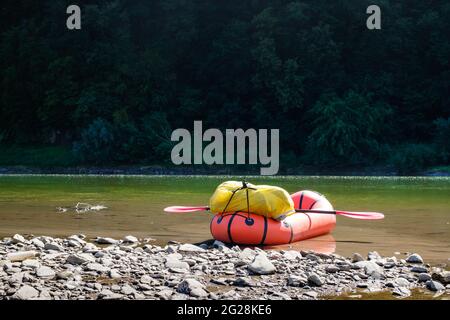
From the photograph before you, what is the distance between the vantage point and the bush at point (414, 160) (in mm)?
26828

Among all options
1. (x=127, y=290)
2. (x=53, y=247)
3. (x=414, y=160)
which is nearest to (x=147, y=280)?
(x=127, y=290)

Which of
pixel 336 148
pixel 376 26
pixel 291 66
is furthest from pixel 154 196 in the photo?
pixel 376 26

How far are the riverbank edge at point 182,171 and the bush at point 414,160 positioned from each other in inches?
11.9

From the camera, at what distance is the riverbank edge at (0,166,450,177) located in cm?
2694

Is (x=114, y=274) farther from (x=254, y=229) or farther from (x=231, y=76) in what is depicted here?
(x=231, y=76)

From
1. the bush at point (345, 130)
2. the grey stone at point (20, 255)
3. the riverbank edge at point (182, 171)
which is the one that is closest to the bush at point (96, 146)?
the riverbank edge at point (182, 171)

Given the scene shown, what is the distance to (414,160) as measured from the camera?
88.4 ft

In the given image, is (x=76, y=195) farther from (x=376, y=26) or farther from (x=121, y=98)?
(x=376, y=26)

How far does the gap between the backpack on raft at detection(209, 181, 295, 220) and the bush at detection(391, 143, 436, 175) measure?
1942 cm

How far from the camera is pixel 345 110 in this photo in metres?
29.0

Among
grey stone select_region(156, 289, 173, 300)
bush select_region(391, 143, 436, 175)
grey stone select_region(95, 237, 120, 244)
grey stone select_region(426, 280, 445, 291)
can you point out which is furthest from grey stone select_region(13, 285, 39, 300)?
bush select_region(391, 143, 436, 175)

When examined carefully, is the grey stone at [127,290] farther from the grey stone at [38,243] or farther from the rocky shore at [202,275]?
the grey stone at [38,243]

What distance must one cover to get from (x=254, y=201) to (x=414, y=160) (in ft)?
65.5

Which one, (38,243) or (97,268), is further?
(38,243)
